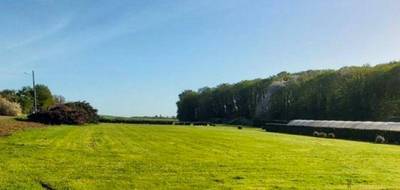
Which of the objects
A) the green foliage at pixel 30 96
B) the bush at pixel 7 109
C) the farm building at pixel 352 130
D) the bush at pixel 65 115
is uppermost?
the green foliage at pixel 30 96

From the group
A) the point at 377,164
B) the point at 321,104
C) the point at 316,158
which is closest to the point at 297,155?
the point at 316,158

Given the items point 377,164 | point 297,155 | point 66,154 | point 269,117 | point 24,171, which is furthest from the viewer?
point 269,117

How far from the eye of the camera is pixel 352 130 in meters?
56.0

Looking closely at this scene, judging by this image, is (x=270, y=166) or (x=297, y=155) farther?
(x=297, y=155)

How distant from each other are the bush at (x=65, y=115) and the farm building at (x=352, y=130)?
27.0m

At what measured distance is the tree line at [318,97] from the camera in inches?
3462

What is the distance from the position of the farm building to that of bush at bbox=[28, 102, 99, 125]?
1064 inches

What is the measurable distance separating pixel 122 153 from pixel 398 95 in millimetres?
69084

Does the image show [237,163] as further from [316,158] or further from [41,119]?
[41,119]

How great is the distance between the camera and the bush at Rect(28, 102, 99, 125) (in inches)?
2712

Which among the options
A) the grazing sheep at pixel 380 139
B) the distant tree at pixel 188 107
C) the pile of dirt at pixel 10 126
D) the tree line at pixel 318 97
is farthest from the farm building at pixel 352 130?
the distant tree at pixel 188 107

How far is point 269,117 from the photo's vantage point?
124938mm

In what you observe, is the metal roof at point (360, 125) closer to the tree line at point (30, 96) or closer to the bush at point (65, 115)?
the bush at point (65, 115)

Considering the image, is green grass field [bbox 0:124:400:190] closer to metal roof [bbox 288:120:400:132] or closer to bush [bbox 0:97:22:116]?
metal roof [bbox 288:120:400:132]
